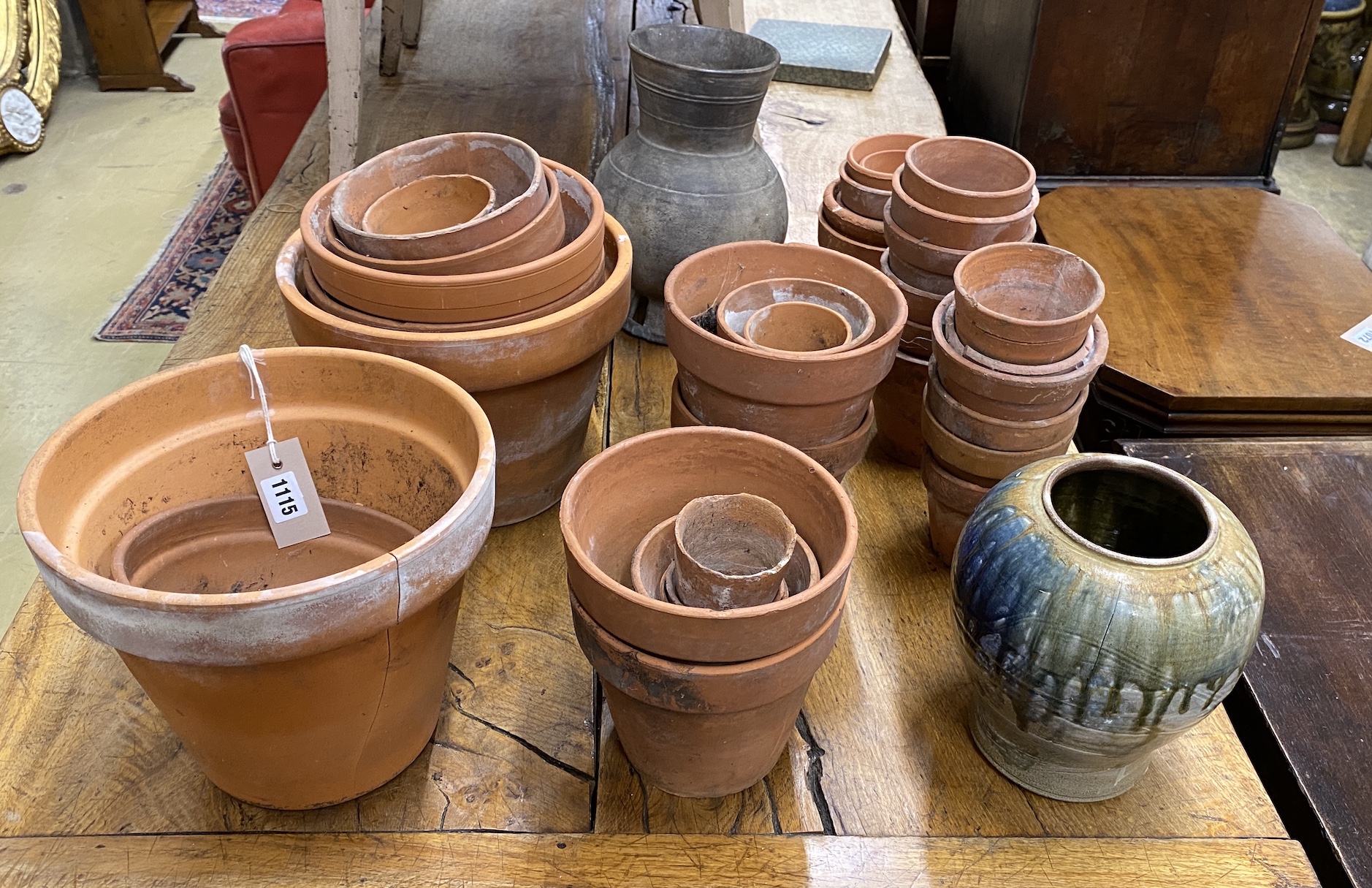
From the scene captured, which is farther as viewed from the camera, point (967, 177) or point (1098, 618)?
point (967, 177)

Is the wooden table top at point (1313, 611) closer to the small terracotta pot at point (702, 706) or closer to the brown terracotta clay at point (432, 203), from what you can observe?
the small terracotta pot at point (702, 706)

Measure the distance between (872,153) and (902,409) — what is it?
16.3 inches

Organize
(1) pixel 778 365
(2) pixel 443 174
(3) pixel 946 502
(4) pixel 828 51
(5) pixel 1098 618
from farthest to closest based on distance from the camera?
1. (4) pixel 828 51
2. (2) pixel 443 174
3. (3) pixel 946 502
4. (1) pixel 778 365
5. (5) pixel 1098 618

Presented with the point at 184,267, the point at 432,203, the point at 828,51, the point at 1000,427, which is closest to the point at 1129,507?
the point at 1000,427

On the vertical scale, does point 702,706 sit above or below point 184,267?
above

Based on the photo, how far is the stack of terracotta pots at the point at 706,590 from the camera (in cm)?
77

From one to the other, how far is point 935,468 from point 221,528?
724 mm

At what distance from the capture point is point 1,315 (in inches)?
107

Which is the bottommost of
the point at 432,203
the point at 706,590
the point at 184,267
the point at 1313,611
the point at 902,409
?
the point at 184,267

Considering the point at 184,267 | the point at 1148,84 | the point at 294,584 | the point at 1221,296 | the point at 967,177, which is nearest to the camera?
the point at 294,584

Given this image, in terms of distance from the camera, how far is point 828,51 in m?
2.55

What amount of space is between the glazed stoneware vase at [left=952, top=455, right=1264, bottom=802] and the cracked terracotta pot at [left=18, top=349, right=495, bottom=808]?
1.37ft

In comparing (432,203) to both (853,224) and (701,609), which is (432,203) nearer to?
(853,224)

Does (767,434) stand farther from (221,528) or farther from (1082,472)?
(221,528)
